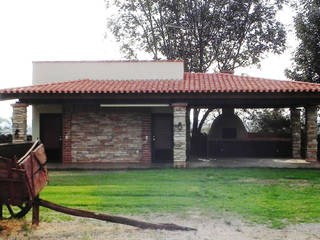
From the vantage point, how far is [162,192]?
29.7 ft

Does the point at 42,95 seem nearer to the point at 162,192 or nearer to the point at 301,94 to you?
the point at 162,192

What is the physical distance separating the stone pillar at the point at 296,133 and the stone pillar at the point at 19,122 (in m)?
11.3

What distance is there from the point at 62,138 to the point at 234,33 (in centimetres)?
1483

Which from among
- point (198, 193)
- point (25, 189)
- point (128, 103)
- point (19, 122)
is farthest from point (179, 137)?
point (25, 189)

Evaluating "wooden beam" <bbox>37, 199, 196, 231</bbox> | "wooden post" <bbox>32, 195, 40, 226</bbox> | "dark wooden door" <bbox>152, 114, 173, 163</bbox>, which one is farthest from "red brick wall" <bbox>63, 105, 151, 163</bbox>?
"wooden beam" <bbox>37, 199, 196, 231</bbox>

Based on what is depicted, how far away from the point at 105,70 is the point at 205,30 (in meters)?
10.6

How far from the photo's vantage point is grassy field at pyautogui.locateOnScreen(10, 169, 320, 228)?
281 inches

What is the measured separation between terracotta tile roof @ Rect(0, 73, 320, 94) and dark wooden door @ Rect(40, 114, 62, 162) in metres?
1.62

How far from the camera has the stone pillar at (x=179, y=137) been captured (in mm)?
13867

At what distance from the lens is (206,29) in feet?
84.3

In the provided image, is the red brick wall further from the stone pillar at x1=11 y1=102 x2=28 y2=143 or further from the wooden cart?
the wooden cart

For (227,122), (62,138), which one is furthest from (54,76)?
(227,122)

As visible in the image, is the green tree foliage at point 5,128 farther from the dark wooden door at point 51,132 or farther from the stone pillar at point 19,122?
the stone pillar at point 19,122

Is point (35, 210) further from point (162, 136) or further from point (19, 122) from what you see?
point (162, 136)
